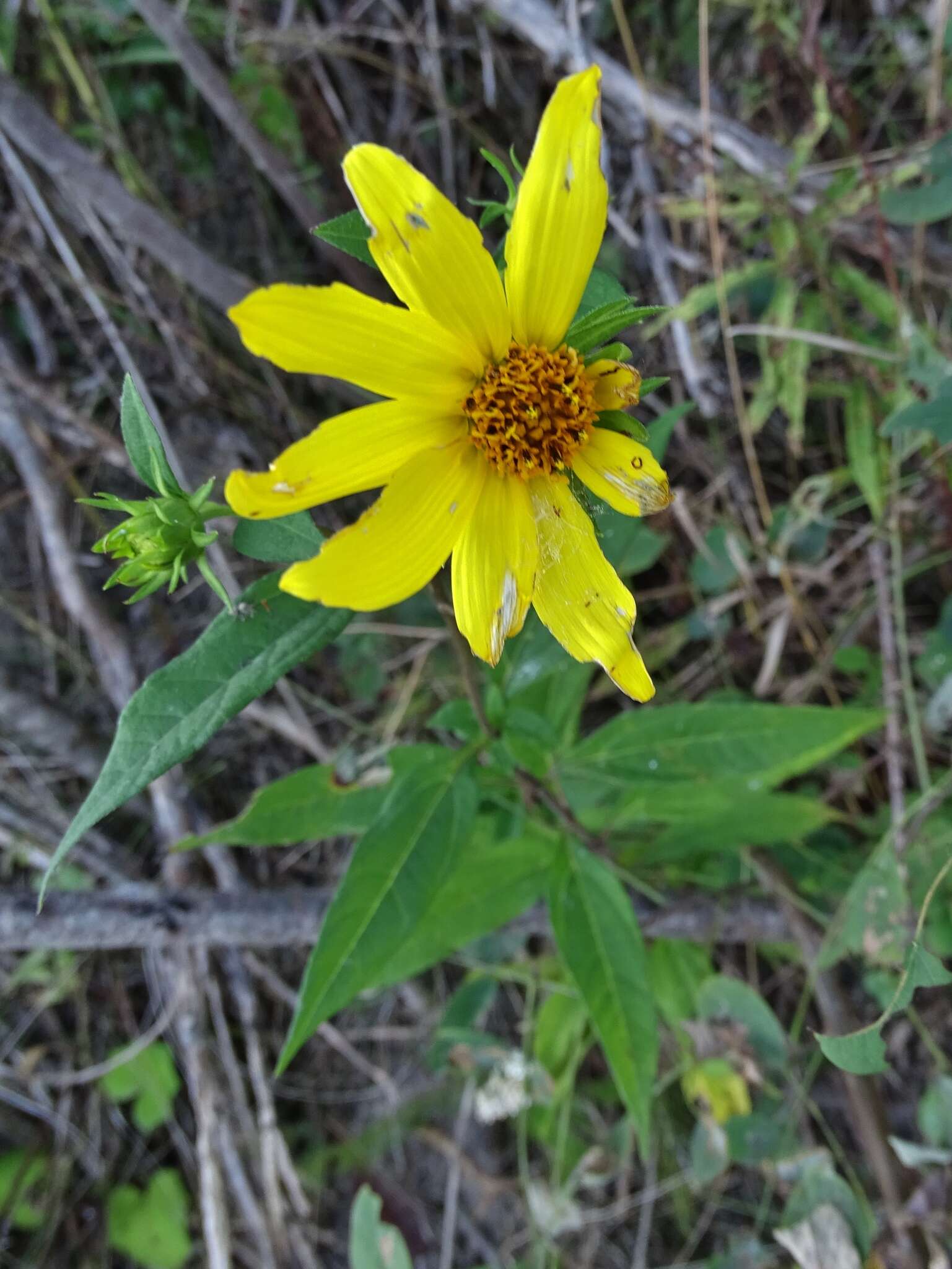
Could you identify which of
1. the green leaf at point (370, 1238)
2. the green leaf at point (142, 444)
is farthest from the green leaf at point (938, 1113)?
the green leaf at point (142, 444)

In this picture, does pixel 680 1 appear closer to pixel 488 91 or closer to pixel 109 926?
pixel 488 91

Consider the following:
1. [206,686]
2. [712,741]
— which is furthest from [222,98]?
[712,741]

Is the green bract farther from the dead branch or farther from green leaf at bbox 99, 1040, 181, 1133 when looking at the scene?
green leaf at bbox 99, 1040, 181, 1133

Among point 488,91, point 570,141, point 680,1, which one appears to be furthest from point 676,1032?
point 680,1

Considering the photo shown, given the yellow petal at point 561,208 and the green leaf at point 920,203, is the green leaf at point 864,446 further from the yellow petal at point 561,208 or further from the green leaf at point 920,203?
the yellow petal at point 561,208

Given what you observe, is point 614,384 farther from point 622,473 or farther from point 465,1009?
point 465,1009

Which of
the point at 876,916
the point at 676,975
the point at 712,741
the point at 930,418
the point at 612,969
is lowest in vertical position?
the point at 676,975
